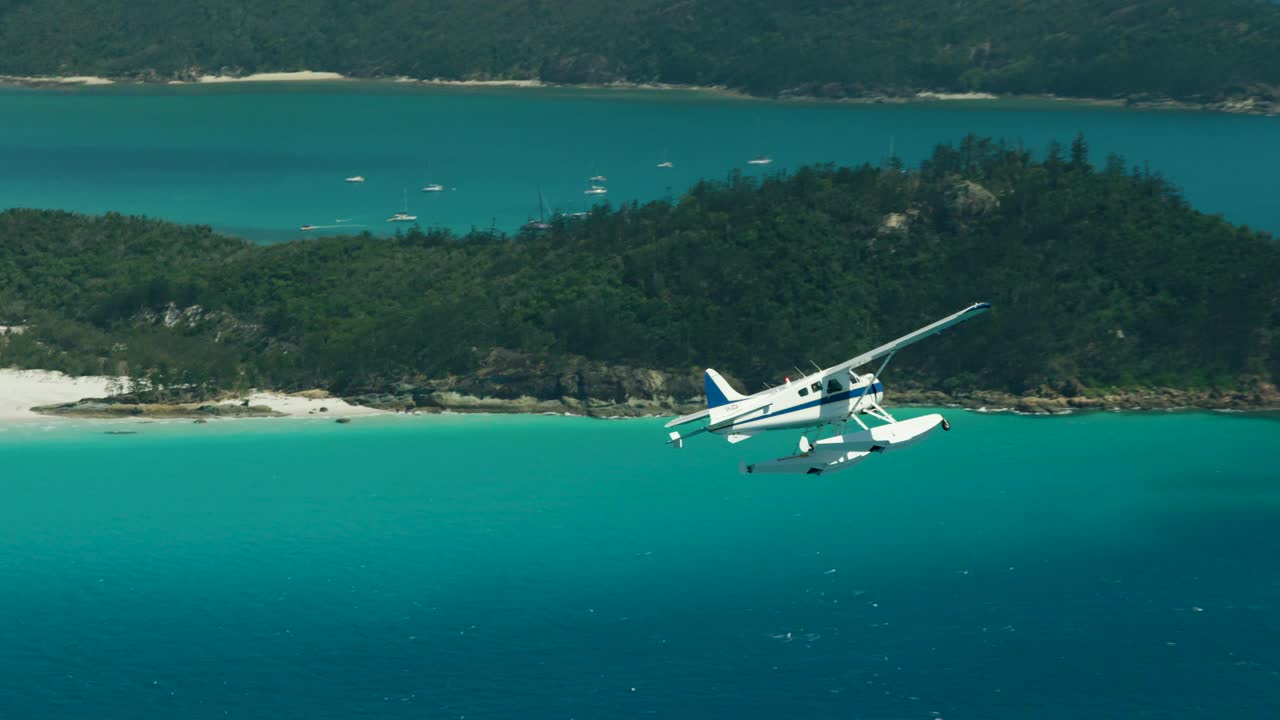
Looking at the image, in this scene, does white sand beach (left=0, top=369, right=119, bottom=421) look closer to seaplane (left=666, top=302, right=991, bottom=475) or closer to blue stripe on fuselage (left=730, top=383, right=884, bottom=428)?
seaplane (left=666, top=302, right=991, bottom=475)

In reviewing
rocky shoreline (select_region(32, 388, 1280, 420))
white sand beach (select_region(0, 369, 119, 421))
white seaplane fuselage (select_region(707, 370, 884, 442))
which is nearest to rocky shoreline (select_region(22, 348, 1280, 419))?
rocky shoreline (select_region(32, 388, 1280, 420))

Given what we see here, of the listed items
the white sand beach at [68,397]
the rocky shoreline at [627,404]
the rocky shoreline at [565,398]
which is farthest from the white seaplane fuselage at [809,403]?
the white sand beach at [68,397]

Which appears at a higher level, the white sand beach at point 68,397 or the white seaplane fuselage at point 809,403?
the white seaplane fuselage at point 809,403

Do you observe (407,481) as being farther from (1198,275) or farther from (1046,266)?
(1198,275)

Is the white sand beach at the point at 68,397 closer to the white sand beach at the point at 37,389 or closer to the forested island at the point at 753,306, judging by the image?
the white sand beach at the point at 37,389

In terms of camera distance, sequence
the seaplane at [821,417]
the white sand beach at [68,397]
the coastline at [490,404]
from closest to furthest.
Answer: the seaplane at [821,417], the coastline at [490,404], the white sand beach at [68,397]

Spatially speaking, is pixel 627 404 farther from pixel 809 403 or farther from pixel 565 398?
pixel 809 403

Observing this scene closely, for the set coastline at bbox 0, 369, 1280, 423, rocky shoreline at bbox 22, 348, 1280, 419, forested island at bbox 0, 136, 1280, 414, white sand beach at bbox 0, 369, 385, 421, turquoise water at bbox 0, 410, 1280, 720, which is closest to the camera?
turquoise water at bbox 0, 410, 1280, 720

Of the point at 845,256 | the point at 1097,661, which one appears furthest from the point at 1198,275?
the point at 1097,661
